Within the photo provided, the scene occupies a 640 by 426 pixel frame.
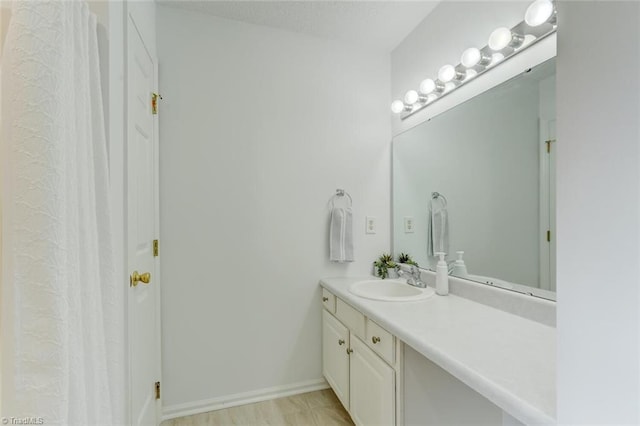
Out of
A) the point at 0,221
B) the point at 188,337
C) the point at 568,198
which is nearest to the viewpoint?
the point at 568,198

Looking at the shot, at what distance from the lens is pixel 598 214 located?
1.70 feet

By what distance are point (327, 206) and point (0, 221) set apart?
65.8 inches

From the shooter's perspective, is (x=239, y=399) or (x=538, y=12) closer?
(x=538, y=12)

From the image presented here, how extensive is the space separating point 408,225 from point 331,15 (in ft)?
4.74

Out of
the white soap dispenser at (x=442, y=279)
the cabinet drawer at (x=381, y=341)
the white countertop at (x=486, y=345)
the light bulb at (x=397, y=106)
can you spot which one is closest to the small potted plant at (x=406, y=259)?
the white soap dispenser at (x=442, y=279)

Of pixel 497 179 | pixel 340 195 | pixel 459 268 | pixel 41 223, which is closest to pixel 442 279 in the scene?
pixel 459 268

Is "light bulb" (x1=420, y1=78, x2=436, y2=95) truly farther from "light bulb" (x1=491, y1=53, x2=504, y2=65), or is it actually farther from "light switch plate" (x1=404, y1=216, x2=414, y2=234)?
"light switch plate" (x1=404, y1=216, x2=414, y2=234)

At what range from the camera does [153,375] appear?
1.71 meters

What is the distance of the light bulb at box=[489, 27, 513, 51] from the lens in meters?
1.35

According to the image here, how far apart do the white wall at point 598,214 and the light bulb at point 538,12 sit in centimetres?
82

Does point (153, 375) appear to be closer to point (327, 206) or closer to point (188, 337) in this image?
point (188, 337)

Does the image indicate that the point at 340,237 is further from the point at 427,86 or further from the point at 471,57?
the point at 471,57

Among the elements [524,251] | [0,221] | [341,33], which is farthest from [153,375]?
[341,33]

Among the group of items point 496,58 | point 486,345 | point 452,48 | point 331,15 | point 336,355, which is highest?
point 331,15
